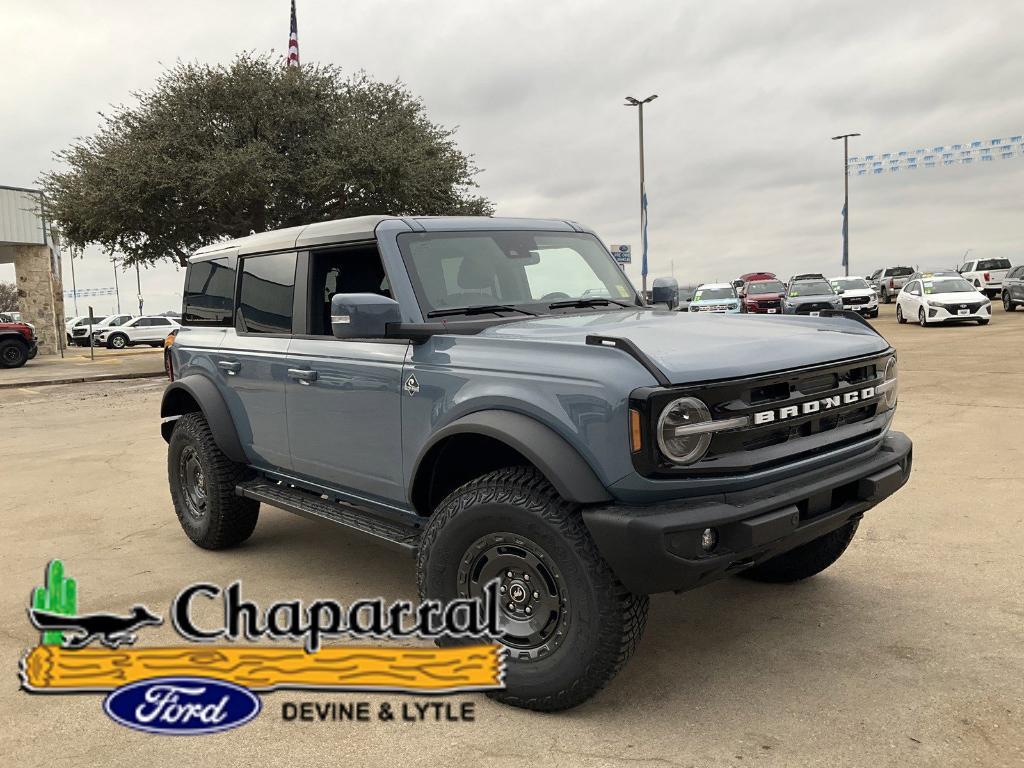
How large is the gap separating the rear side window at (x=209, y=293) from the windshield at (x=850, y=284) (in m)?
29.0

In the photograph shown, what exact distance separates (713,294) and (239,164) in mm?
15090

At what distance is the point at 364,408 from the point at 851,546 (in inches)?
119

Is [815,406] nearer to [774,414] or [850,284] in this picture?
[774,414]

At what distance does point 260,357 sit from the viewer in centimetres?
471

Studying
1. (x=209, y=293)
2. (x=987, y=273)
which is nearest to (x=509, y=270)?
(x=209, y=293)

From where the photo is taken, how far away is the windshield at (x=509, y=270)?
13.0 ft

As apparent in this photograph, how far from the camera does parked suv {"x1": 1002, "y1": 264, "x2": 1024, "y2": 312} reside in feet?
97.3

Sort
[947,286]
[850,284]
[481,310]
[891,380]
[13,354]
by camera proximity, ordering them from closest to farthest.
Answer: [891,380] → [481,310] → [13,354] → [947,286] → [850,284]

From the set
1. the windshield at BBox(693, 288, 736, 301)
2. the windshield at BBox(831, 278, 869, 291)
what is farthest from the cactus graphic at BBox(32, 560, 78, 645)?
the windshield at BBox(831, 278, 869, 291)

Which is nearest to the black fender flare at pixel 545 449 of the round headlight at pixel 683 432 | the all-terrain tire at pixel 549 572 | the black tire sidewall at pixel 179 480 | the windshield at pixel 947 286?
the all-terrain tire at pixel 549 572

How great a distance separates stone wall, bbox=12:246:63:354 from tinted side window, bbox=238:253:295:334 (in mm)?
32274

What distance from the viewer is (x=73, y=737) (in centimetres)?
306

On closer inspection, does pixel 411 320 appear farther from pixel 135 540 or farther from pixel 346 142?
pixel 346 142

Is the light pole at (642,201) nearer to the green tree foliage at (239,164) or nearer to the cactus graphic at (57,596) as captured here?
the green tree foliage at (239,164)
